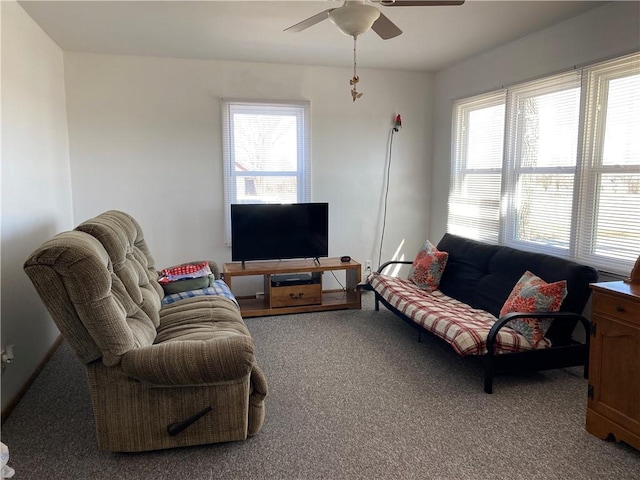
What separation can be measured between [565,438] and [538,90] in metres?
2.72

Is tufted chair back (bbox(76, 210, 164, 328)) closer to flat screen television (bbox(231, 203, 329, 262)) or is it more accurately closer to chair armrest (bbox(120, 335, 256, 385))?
chair armrest (bbox(120, 335, 256, 385))

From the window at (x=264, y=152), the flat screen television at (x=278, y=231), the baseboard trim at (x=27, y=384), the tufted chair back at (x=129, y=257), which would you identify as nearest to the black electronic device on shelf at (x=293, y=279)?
the flat screen television at (x=278, y=231)

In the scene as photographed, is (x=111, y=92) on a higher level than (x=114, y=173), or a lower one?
higher

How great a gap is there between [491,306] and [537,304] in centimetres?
59

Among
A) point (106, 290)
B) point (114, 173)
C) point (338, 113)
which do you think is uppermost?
point (338, 113)

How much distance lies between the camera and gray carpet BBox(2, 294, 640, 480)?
2.06 m

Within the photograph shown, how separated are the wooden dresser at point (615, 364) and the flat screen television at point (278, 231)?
2.69 metres

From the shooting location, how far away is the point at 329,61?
4523mm

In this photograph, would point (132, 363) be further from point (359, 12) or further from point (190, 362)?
point (359, 12)

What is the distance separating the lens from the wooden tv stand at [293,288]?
14.0 feet

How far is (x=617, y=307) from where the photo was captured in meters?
2.18

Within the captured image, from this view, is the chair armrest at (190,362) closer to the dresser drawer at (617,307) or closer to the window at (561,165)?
the dresser drawer at (617,307)

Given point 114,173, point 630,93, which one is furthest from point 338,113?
point 630,93

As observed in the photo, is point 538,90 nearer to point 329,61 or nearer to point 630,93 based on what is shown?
point 630,93
